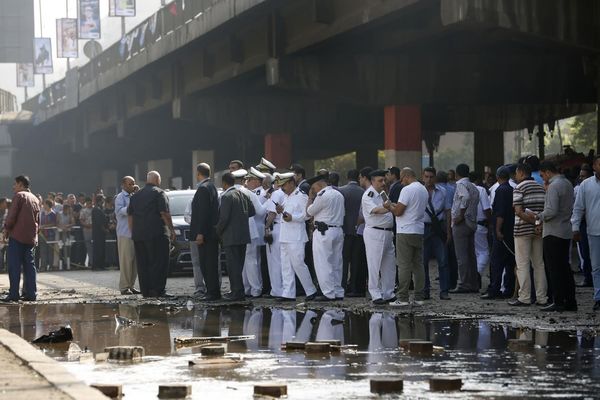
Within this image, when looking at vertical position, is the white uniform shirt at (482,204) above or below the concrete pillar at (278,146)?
below

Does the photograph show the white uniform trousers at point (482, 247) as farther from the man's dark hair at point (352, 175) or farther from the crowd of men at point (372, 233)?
the man's dark hair at point (352, 175)

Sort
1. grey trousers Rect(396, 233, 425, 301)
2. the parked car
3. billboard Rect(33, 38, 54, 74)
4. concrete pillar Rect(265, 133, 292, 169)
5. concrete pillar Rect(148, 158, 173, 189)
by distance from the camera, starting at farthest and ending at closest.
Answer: billboard Rect(33, 38, 54, 74) → concrete pillar Rect(148, 158, 173, 189) → concrete pillar Rect(265, 133, 292, 169) → the parked car → grey trousers Rect(396, 233, 425, 301)

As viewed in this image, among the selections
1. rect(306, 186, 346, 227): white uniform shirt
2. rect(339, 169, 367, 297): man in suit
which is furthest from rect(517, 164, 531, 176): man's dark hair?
rect(339, 169, 367, 297): man in suit

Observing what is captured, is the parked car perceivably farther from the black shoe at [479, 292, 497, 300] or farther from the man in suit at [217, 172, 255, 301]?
the black shoe at [479, 292, 497, 300]

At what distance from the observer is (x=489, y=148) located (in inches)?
2040

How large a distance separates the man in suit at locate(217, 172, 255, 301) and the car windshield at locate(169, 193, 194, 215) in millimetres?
10850

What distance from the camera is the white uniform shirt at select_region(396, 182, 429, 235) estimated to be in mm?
18875

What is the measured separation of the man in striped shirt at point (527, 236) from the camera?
18.2 meters

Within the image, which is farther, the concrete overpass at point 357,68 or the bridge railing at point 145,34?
the bridge railing at point 145,34

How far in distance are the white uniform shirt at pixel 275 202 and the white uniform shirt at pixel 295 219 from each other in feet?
1.75

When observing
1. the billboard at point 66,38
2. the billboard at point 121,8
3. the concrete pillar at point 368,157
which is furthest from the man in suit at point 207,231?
the billboard at point 66,38

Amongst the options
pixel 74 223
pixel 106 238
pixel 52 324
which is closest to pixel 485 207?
pixel 52 324

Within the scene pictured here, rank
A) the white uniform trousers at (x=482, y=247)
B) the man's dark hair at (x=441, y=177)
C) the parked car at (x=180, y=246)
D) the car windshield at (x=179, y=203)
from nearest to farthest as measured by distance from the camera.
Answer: the man's dark hair at (x=441, y=177), the white uniform trousers at (x=482, y=247), the parked car at (x=180, y=246), the car windshield at (x=179, y=203)

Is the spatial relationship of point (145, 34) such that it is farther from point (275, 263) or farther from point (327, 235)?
point (327, 235)
